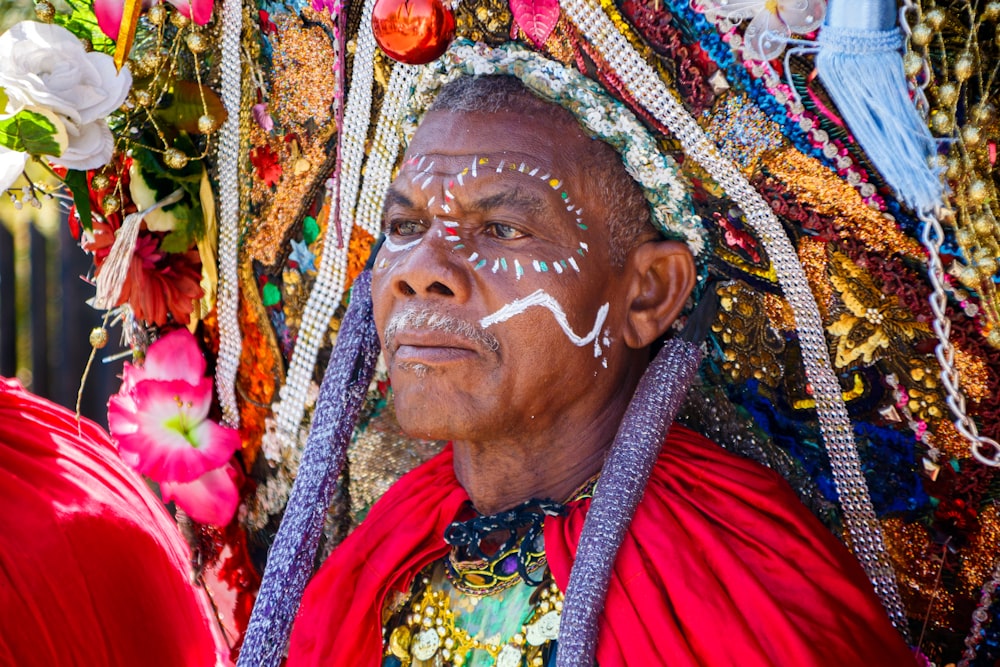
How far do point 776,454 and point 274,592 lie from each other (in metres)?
0.95

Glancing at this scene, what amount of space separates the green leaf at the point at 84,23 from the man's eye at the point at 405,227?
0.75 meters

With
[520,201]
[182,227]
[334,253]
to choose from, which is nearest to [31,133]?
[182,227]

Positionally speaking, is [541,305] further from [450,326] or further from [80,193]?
[80,193]

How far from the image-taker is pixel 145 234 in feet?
8.11

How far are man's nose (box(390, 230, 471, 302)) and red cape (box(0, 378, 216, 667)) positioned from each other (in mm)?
948

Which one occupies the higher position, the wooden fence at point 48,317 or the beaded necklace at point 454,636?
the beaded necklace at point 454,636

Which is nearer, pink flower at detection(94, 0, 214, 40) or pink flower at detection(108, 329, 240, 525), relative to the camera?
pink flower at detection(94, 0, 214, 40)

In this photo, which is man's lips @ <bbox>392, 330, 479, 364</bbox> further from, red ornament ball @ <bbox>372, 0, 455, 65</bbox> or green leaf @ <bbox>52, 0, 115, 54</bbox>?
green leaf @ <bbox>52, 0, 115, 54</bbox>

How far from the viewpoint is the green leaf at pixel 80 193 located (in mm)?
2219

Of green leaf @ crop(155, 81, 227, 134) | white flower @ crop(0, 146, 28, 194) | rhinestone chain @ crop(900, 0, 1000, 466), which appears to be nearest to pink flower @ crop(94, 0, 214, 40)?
green leaf @ crop(155, 81, 227, 134)

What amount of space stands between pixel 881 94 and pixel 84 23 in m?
1.56

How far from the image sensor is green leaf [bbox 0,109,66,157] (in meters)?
1.96

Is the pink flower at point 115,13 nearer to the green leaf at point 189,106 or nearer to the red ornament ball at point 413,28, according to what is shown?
the green leaf at point 189,106

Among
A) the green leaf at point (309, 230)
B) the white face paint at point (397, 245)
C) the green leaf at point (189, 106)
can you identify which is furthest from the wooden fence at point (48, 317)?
the white face paint at point (397, 245)
